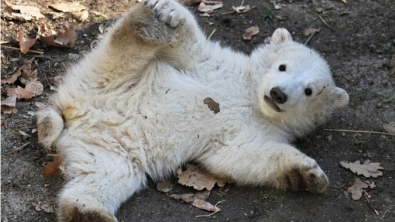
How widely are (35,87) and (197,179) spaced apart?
7.10ft

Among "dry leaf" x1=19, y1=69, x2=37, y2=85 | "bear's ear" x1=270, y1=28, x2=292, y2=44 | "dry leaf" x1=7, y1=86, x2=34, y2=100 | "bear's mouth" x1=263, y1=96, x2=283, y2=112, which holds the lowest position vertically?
"dry leaf" x1=7, y1=86, x2=34, y2=100

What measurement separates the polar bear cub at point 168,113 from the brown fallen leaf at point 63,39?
1.09 m

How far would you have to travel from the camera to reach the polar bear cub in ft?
15.7

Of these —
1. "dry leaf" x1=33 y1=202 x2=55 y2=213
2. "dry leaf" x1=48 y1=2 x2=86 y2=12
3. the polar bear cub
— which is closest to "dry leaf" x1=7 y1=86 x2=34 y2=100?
the polar bear cub

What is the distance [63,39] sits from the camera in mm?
6312

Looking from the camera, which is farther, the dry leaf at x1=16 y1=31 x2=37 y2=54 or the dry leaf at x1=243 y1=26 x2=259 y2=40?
the dry leaf at x1=243 y1=26 x2=259 y2=40

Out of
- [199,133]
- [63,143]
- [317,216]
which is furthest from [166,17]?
[317,216]

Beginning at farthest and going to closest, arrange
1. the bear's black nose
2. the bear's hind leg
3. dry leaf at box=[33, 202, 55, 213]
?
the bear's black nose
dry leaf at box=[33, 202, 55, 213]
the bear's hind leg

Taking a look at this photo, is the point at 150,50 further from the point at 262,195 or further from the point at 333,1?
the point at 333,1

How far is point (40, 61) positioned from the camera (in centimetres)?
610

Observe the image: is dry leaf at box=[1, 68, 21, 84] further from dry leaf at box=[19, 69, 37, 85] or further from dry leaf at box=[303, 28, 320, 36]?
dry leaf at box=[303, 28, 320, 36]

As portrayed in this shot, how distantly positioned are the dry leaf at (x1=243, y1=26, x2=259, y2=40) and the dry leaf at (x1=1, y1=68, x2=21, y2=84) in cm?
299

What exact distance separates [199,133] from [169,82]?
0.61m

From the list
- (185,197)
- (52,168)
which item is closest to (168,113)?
(185,197)
